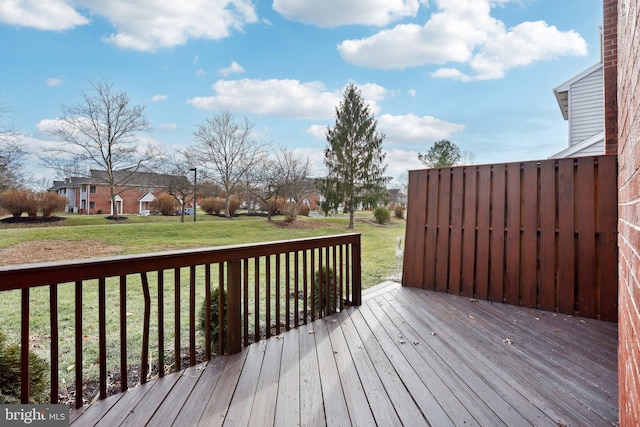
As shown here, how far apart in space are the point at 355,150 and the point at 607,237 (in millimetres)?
13842

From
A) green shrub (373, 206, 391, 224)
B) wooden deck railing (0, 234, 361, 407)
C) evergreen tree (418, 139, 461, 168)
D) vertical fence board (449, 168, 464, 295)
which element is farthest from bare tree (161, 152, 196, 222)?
evergreen tree (418, 139, 461, 168)

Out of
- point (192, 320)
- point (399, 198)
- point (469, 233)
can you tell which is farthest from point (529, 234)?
point (399, 198)

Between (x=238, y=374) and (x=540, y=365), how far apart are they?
218cm

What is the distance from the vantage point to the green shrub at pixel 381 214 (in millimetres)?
16641

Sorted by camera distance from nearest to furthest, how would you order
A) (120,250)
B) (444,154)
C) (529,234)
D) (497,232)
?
(529,234) < (497,232) < (120,250) < (444,154)

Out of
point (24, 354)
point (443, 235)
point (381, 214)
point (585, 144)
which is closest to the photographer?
point (24, 354)

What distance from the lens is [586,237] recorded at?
3316 mm

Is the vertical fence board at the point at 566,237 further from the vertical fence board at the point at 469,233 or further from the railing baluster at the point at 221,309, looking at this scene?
the railing baluster at the point at 221,309

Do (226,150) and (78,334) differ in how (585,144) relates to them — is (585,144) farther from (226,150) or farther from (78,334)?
(226,150)

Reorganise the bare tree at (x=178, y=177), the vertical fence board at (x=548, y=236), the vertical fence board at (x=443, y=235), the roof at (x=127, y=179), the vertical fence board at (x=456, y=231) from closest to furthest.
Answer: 1. the vertical fence board at (x=548, y=236)
2. the vertical fence board at (x=456, y=231)
3. the vertical fence board at (x=443, y=235)
4. the roof at (x=127, y=179)
5. the bare tree at (x=178, y=177)

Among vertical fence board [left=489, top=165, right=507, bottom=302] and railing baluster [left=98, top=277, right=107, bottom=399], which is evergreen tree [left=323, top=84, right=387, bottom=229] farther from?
railing baluster [left=98, top=277, right=107, bottom=399]

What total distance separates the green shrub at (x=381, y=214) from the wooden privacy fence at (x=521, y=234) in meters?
12.2

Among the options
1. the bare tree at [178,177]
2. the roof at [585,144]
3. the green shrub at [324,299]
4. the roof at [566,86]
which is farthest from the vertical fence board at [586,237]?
the bare tree at [178,177]

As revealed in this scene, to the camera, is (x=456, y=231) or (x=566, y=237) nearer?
(x=566, y=237)
